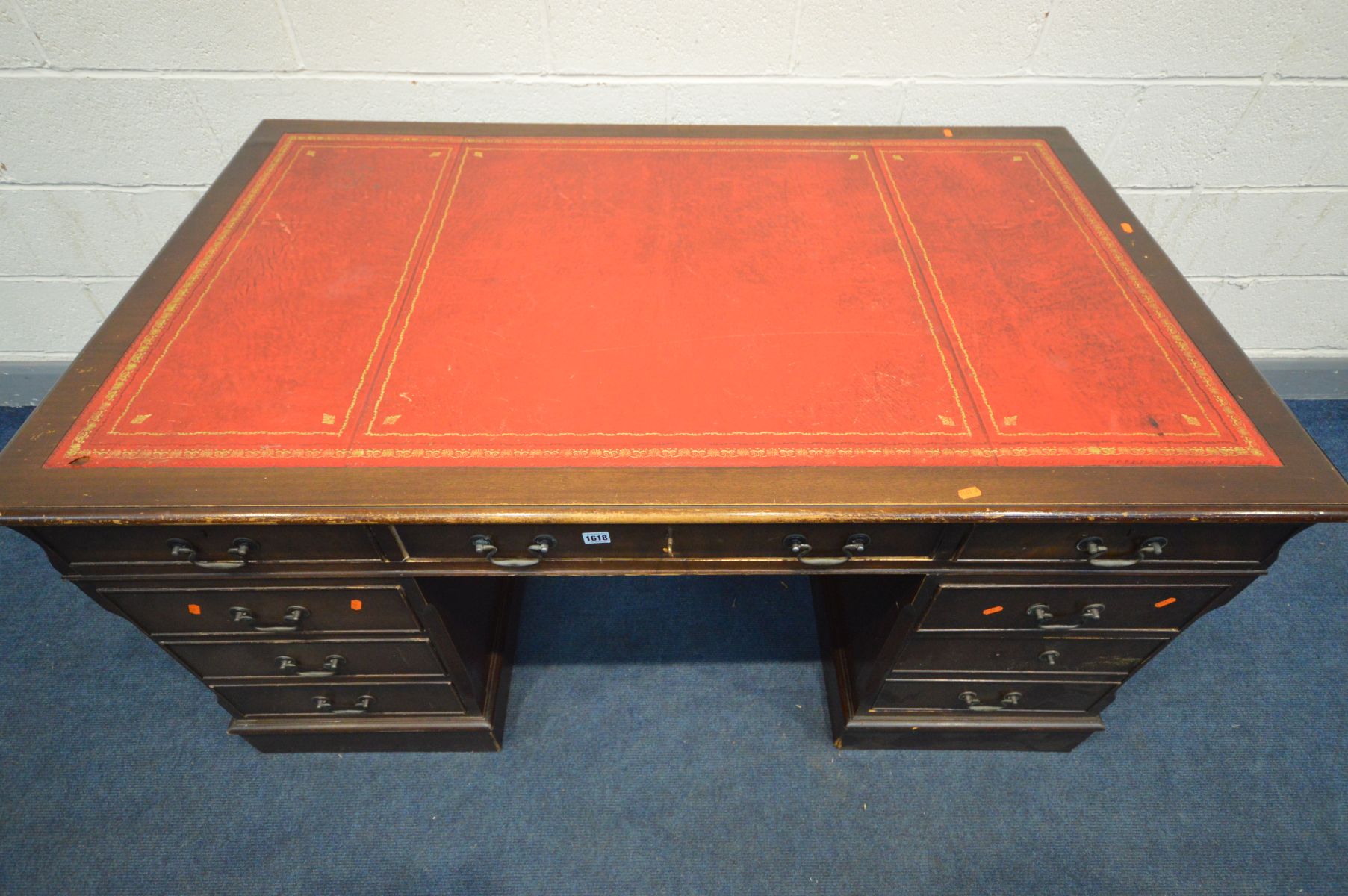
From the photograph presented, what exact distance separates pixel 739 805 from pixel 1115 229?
1.70m

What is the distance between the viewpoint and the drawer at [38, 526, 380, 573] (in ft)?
4.00

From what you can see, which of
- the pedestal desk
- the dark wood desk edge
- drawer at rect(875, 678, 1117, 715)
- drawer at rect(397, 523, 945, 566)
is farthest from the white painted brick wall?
drawer at rect(875, 678, 1117, 715)

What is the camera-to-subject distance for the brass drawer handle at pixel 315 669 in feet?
5.24

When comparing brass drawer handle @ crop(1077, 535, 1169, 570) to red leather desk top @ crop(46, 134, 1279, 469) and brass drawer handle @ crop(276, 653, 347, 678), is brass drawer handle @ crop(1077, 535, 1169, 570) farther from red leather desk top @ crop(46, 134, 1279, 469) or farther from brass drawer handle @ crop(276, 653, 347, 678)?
brass drawer handle @ crop(276, 653, 347, 678)

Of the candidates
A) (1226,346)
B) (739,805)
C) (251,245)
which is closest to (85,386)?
(251,245)

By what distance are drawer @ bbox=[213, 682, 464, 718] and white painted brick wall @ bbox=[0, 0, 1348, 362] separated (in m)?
1.50

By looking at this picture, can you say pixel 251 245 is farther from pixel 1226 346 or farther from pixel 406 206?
pixel 1226 346

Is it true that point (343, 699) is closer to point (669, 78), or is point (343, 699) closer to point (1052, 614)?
point (1052, 614)

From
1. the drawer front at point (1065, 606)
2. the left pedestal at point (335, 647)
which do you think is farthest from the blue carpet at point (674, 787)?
the drawer front at point (1065, 606)

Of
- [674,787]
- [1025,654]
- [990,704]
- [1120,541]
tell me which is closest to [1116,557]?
[1120,541]

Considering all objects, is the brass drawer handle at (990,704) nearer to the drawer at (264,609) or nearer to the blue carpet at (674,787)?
the blue carpet at (674,787)

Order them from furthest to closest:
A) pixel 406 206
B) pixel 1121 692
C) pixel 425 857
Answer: pixel 1121 692
pixel 425 857
pixel 406 206

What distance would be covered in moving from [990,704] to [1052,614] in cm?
46

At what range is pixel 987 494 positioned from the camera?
1148 mm
